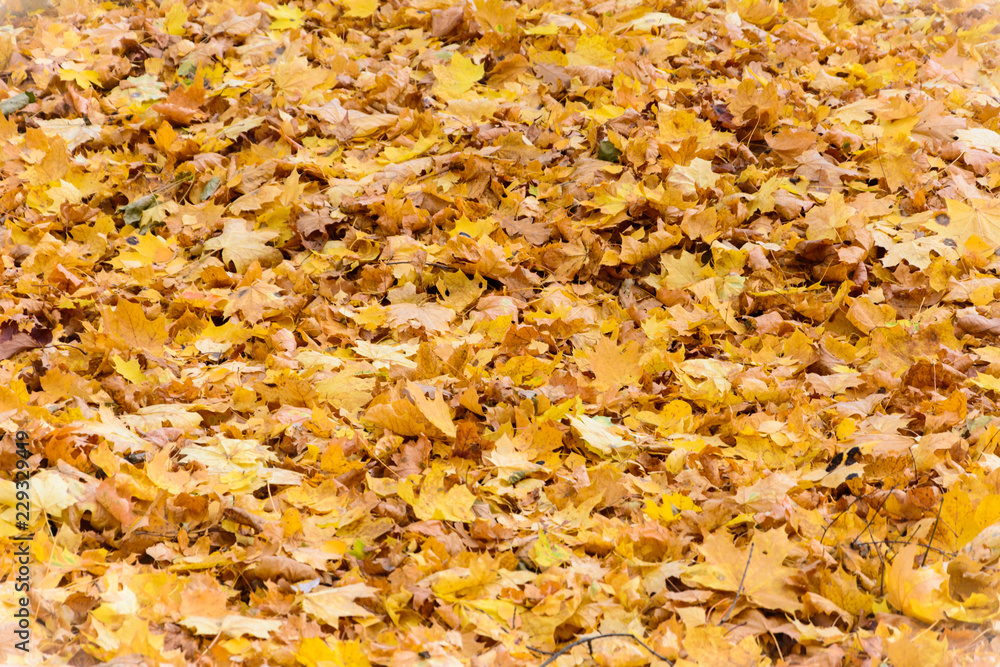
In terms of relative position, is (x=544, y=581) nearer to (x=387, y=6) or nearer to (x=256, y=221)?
(x=256, y=221)

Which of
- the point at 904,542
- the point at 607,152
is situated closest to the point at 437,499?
the point at 904,542

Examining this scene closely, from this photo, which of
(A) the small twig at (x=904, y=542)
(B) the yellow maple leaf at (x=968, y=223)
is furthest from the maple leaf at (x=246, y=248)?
(B) the yellow maple leaf at (x=968, y=223)

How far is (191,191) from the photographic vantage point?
3.43 meters

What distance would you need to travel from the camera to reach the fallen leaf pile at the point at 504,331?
5.82 ft

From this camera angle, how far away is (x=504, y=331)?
8.78ft

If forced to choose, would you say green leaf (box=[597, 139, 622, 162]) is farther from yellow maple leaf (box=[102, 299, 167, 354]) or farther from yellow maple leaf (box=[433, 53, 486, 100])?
yellow maple leaf (box=[102, 299, 167, 354])

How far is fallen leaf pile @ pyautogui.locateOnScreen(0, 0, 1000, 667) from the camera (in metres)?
1.77

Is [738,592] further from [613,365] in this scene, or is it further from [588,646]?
[613,365]

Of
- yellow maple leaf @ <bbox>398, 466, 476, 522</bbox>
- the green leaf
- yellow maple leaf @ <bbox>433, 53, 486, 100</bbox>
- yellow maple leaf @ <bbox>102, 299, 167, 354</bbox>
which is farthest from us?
yellow maple leaf @ <bbox>433, 53, 486, 100</bbox>

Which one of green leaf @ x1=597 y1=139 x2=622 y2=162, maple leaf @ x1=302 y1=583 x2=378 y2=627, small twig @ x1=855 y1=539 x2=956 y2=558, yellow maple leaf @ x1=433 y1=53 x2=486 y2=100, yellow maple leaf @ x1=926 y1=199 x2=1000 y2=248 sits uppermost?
yellow maple leaf @ x1=433 y1=53 x2=486 y2=100

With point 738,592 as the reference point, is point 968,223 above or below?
above

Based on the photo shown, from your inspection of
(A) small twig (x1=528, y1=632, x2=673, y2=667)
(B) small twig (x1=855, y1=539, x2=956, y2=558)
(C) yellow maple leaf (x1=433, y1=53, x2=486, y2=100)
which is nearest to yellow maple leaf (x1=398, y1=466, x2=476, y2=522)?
(A) small twig (x1=528, y1=632, x2=673, y2=667)

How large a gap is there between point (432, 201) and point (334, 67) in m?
1.23

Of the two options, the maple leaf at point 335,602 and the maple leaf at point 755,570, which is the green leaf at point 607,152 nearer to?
the maple leaf at point 755,570
